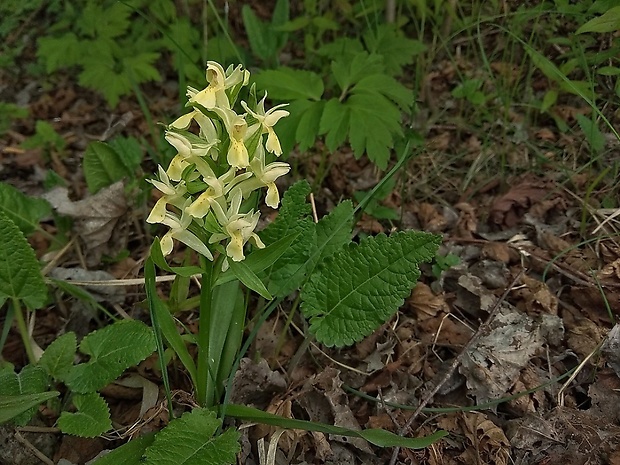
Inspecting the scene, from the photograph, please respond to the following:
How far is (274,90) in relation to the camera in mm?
2416

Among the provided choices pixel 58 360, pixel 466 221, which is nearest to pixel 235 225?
pixel 58 360

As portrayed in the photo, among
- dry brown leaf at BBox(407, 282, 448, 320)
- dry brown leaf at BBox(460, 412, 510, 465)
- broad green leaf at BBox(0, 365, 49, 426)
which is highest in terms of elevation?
broad green leaf at BBox(0, 365, 49, 426)

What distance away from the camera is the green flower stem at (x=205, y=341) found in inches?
63.5

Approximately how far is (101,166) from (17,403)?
1194 mm

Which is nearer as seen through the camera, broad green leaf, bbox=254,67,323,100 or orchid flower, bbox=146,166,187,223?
orchid flower, bbox=146,166,187,223

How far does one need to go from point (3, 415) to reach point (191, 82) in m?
2.01

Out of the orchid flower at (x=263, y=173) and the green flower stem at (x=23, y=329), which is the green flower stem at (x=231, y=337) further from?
the green flower stem at (x=23, y=329)

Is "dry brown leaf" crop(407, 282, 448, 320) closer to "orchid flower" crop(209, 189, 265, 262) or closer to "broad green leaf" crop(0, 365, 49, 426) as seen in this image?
"orchid flower" crop(209, 189, 265, 262)

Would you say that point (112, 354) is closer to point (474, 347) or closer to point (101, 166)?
point (101, 166)

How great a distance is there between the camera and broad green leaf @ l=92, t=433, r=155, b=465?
1546 mm

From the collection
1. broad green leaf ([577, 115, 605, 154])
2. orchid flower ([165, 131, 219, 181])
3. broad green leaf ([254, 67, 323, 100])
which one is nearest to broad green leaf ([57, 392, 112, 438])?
orchid flower ([165, 131, 219, 181])

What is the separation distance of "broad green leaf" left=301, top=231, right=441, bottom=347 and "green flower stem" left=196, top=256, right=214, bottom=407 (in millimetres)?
353

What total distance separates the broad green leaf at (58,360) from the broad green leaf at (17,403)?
8.6 inches

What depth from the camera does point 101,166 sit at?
8.11 ft
